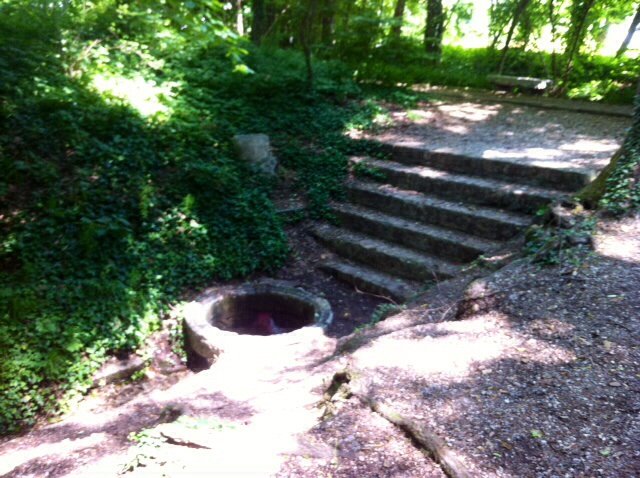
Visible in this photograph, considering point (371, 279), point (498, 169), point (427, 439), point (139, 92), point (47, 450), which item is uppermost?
point (139, 92)

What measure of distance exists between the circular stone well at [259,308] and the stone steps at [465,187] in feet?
7.43

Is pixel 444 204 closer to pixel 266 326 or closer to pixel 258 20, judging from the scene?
pixel 266 326

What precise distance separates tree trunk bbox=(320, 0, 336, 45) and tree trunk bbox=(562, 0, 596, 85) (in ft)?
14.7

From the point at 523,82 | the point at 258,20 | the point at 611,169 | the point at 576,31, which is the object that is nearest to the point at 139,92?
the point at 258,20

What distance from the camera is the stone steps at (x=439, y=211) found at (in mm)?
5812

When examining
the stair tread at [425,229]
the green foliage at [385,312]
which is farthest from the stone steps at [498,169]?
the green foliage at [385,312]

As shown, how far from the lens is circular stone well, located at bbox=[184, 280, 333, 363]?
5.64 m

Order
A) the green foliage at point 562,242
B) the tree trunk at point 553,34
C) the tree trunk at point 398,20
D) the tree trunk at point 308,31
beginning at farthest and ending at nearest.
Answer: the tree trunk at point 553,34
the tree trunk at point 398,20
the tree trunk at point 308,31
the green foliage at point 562,242

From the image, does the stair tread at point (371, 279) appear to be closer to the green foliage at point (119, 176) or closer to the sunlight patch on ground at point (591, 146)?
the green foliage at point (119, 176)

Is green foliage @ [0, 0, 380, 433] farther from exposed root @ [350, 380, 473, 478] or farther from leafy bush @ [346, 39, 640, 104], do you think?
exposed root @ [350, 380, 473, 478]

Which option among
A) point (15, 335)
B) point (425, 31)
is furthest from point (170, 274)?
point (425, 31)

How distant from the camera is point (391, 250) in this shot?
20.8ft

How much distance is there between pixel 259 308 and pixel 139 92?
12.2 ft

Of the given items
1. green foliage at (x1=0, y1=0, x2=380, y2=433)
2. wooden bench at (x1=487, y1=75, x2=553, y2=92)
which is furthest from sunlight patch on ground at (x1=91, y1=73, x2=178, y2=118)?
wooden bench at (x1=487, y1=75, x2=553, y2=92)
